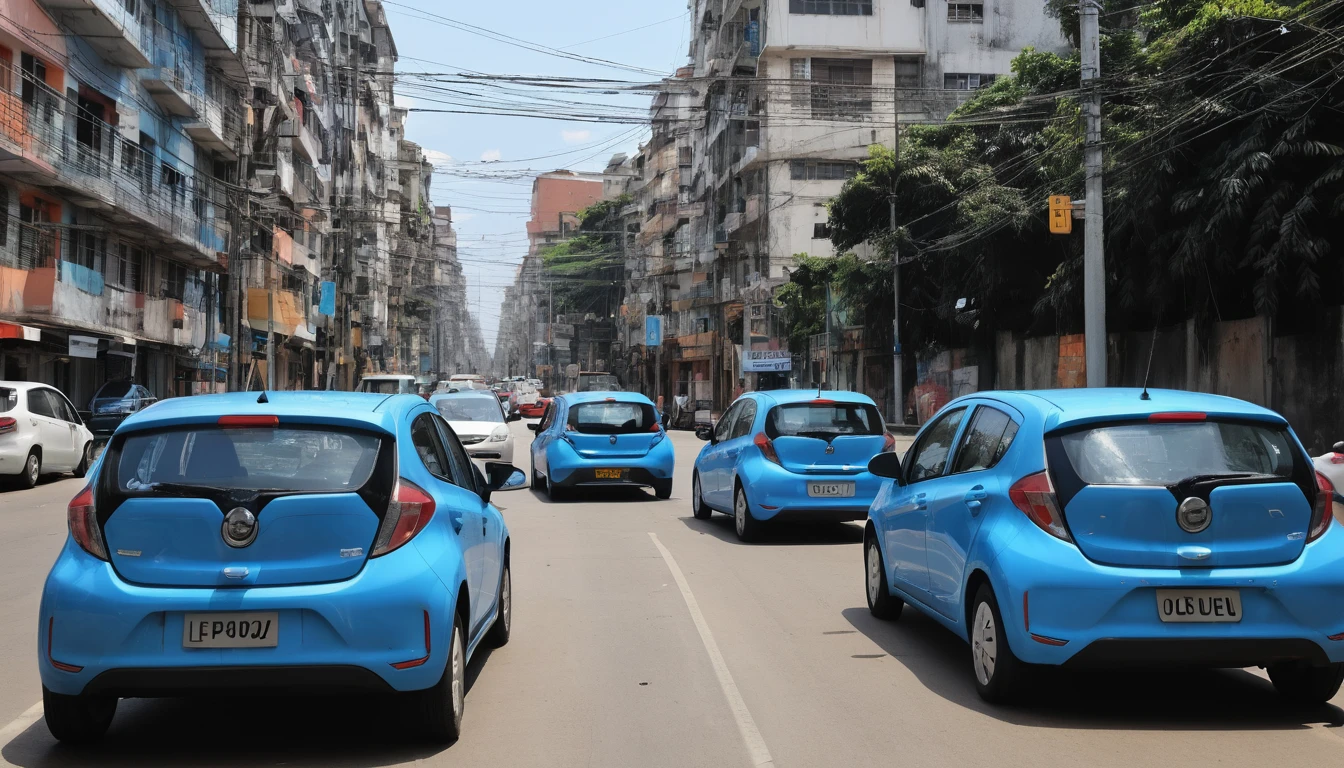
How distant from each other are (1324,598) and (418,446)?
4.26 meters

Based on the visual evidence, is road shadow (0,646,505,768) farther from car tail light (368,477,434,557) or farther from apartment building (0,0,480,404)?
apartment building (0,0,480,404)

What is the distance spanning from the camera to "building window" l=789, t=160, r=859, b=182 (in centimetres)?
5978

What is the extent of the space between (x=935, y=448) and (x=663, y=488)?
1129 cm

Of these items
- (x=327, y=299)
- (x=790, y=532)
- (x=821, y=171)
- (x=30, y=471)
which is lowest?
(x=790, y=532)

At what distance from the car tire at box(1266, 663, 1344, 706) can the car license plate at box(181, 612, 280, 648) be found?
4690mm

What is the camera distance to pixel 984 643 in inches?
252

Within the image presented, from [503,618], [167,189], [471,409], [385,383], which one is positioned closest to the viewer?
[503,618]

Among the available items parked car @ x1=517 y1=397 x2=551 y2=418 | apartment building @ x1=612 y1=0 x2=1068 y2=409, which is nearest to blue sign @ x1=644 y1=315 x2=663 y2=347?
apartment building @ x1=612 y1=0 x2=1068 y2=409

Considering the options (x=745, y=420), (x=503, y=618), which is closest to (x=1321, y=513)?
(x=503, y=618)

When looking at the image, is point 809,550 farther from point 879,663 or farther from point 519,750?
point 519,750

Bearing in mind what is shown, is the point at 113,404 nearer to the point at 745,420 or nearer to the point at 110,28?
the point at 110,28

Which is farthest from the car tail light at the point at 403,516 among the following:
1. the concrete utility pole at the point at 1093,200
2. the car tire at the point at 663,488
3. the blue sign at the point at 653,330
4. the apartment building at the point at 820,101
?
the blue sign at the point at 653,330

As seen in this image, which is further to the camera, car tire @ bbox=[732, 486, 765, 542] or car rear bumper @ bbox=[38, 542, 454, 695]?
car tire @ bbox=[732, 486, 765, 542]

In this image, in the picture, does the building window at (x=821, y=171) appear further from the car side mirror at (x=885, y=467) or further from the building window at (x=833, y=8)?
the car side mirror at (x=885, y=467)
